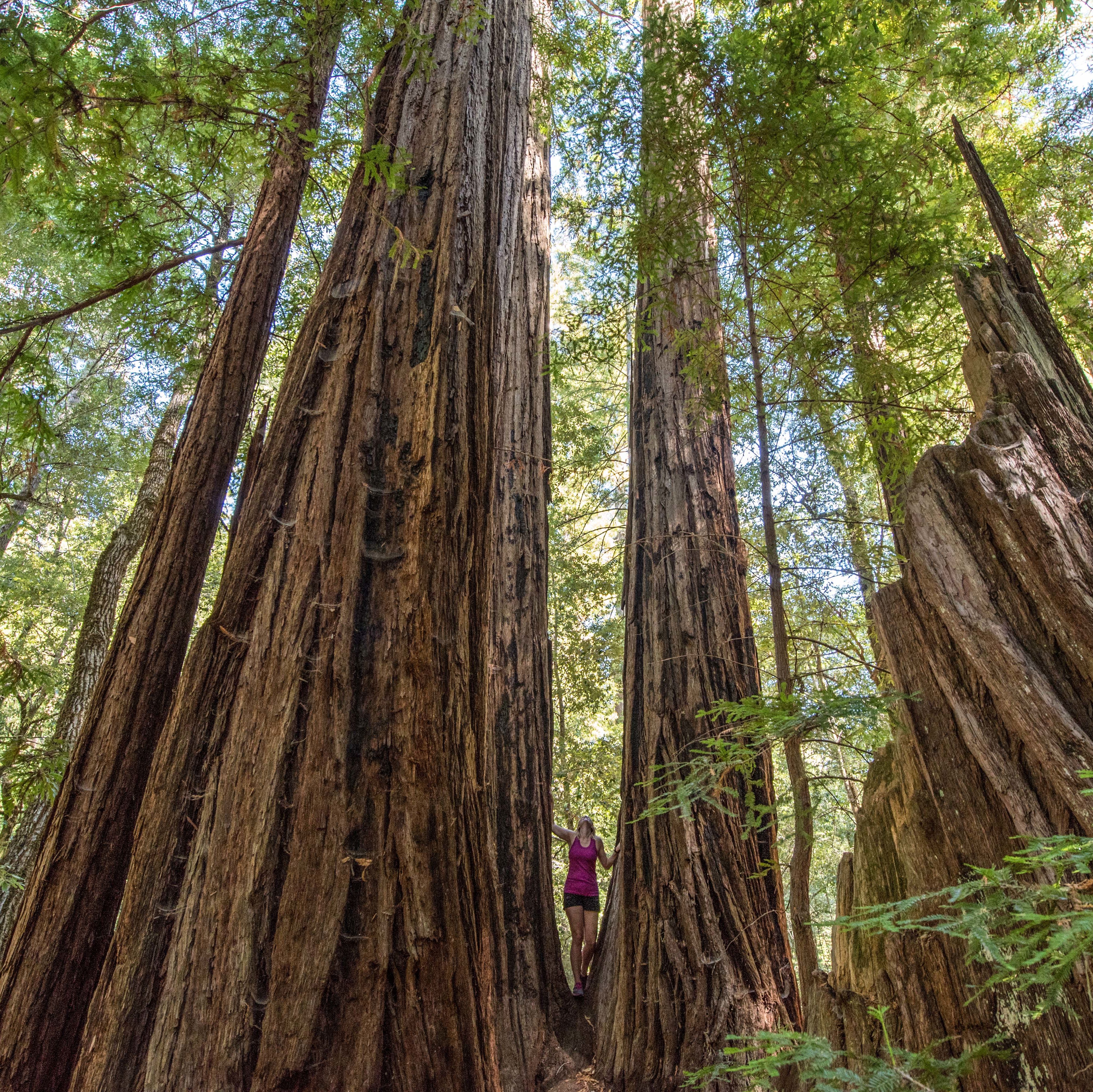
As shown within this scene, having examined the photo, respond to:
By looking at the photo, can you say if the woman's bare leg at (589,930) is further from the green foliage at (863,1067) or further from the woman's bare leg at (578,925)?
the green foliage at (863,1067)

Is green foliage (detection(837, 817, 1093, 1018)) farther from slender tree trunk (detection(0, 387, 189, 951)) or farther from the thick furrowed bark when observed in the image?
slender tree trunk (detection(0, 387, 189, 951))

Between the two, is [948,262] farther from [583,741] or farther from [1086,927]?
[583,741]

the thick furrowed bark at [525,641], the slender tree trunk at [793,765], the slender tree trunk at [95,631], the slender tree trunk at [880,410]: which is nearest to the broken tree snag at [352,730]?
the thick furrowed bark at [525,641]

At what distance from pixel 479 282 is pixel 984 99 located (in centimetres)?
651

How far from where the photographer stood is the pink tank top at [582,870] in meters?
4.80

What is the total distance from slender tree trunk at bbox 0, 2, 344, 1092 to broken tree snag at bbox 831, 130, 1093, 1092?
8.06 feet

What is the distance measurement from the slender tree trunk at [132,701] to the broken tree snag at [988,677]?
96.7 inches

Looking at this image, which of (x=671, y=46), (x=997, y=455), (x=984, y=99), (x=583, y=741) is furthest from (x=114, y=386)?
(x=997, y=455)

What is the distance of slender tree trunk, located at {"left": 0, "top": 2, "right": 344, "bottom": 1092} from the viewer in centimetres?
246

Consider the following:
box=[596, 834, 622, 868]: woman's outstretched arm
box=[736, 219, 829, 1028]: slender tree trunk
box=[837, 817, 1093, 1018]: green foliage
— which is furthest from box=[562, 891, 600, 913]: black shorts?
box=[837, 817, 1093, 1018]: green foliage

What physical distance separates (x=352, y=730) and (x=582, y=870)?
3.67 metres

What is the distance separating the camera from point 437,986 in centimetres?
168

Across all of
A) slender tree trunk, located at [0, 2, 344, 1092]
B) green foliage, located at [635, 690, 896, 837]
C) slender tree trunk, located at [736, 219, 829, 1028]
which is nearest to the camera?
green foliage, located at [635, 690, 896, 837]

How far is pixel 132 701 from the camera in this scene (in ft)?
9.48
